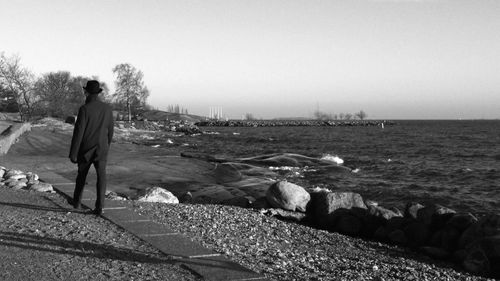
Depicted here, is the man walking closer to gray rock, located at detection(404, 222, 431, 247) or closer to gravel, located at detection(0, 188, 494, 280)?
gravel, located at detection(0, 188, 494, 280)

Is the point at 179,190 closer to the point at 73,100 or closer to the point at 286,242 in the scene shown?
the point at 286,242

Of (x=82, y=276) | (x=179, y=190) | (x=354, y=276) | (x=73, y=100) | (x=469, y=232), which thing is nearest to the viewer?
(x=82, y=276)

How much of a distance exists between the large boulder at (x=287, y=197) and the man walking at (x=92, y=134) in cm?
464

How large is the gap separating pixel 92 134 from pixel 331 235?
182 inches

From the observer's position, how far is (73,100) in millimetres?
94188

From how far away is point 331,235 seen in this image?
9461 millimetres

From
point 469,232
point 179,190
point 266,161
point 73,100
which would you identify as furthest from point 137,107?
point 469,232

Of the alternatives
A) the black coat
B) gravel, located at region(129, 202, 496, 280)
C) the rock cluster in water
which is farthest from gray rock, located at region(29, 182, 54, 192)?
the black coat

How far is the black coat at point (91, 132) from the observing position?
24.9ft

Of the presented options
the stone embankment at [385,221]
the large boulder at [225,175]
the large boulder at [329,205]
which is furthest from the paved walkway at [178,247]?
the large boulder at [225,175]

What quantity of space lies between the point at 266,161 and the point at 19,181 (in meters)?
20.2

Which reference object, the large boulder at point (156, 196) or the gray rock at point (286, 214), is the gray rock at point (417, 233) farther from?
the large boulder at point (156, 196)

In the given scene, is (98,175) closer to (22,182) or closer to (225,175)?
(22,182)

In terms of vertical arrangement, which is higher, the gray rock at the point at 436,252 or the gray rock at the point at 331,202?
the gray rock at the point at 331,202
